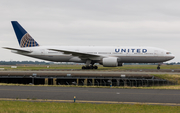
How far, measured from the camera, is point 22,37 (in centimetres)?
4681

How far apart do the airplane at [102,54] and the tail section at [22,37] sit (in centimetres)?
125

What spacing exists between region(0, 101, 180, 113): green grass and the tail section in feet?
114

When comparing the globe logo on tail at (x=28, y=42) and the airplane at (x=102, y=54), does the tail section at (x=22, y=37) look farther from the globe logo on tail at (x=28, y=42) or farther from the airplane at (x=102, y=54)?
the airplane at (x=102, y=54)

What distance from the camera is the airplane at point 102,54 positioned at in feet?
135

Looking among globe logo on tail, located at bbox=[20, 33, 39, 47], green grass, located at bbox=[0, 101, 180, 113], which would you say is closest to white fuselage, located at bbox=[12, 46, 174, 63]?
globe logo on tail, located at bbox=[20, 33, 39, 47]

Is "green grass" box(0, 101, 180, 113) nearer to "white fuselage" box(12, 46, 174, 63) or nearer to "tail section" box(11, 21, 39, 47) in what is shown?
"white fuselage" box(12, 46, 174, 63)

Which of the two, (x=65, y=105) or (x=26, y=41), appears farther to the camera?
(x=26, y=41)

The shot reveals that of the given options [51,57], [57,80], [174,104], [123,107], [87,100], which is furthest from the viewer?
[51,57]

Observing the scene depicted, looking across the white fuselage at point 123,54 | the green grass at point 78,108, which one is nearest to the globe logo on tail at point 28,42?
the white fuselage at point 123,54

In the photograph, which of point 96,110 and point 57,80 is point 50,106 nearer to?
point 96,110

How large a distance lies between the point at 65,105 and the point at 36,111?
81.1 inches

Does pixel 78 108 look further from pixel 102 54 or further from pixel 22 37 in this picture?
pixel 22 37

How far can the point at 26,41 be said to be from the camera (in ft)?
153

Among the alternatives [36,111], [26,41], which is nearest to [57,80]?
[36,111]
